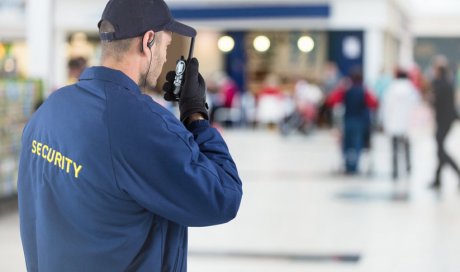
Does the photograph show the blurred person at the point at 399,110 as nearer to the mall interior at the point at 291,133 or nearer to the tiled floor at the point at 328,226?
the mall interior at the point at 291,133

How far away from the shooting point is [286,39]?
25.2 m

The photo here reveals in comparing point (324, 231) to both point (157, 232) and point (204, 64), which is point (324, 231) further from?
point (204, 64)

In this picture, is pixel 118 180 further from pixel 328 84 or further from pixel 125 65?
pixel 328 84

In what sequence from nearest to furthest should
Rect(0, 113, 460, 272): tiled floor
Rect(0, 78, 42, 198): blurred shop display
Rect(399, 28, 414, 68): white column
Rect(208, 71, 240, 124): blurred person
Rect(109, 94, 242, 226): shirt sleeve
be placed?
Rect(109, 94, 242, 226): shirt sleeve
Rect(0, 113, 460, 272): tiled floor
Rect(0, 78, 42, 198): blurred shop display
Rect(208, 71, 240, 124): blurred person
Rect(399, 28, 414, 68): white column

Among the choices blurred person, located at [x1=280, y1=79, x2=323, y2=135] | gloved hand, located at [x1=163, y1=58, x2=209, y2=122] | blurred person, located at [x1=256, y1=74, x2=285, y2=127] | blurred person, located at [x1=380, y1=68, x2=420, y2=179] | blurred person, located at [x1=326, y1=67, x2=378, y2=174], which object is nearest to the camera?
gloved hand, located at [x1=163, y1=58, x2=209, y2=122]

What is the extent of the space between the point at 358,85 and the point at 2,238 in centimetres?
678

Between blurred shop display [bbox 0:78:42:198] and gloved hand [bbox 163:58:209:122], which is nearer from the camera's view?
gloved hand [bbox 163:58:209:122]

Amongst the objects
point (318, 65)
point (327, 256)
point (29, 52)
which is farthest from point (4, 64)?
point (318, 65)

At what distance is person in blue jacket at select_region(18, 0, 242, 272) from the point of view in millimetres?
1876

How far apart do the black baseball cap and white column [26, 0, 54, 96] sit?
25.8 ft

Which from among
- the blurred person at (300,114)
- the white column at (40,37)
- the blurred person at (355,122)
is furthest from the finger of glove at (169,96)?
the blurred person at (300,114)

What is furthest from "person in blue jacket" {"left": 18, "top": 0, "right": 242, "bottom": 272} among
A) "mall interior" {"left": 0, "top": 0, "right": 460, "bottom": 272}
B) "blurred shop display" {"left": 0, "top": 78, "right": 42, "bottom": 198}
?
"blurred shop display" {"left": 0, "top": 78, "right": 42, "bottom": 198}

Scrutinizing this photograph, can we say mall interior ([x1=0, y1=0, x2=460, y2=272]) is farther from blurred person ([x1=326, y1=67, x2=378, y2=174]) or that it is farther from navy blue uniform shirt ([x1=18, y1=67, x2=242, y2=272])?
navy blue uniform shirt ([x1=18, y1=67, x2=242, y2=272])

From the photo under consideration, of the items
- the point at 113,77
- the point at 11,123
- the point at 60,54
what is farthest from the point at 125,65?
the point at 60,54
